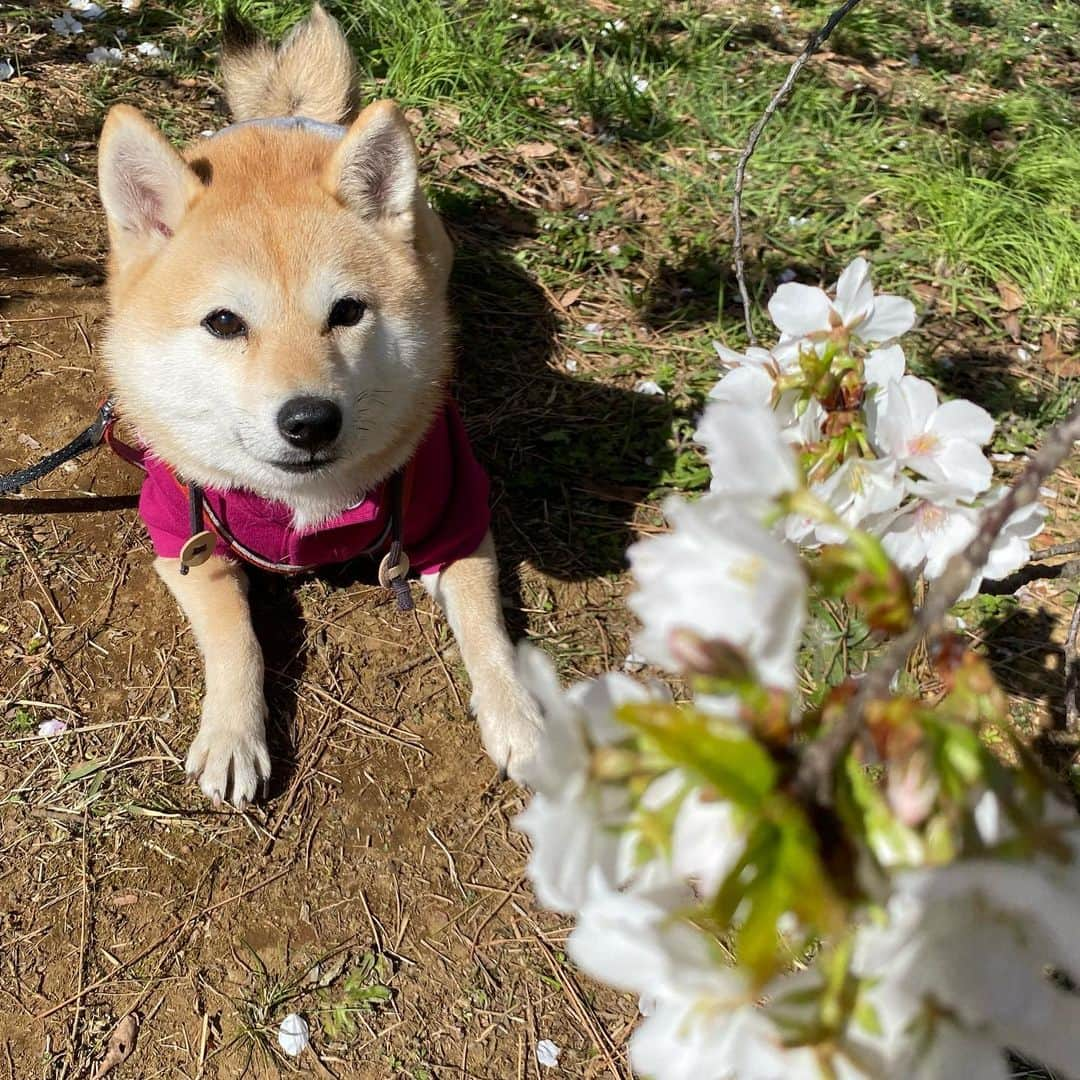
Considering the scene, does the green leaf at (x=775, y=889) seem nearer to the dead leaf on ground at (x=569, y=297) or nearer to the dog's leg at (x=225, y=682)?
the dog's leg at (x=225, y=682)

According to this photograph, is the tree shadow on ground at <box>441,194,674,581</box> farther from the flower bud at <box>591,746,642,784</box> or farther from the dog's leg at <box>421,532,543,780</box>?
the flower bud at <box>591,746,642,784</box>

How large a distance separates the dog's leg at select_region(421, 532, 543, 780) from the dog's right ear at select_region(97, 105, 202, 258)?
1149 mm

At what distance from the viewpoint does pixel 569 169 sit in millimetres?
4070

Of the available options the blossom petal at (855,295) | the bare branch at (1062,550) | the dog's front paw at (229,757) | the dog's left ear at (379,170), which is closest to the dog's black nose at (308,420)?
the dog's left ear at (379,170)

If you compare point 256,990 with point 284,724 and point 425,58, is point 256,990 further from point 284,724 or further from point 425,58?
point 425,58

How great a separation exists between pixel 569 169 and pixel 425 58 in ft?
2.87

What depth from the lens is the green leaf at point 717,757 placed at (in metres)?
0.55

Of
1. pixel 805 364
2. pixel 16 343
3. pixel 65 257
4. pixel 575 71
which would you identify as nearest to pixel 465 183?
pixel 575 71

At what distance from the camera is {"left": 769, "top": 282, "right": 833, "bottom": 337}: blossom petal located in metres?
1.23

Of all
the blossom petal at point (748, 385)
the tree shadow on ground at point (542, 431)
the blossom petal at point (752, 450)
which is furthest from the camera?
the tree shadow on ground at point (542, 431)

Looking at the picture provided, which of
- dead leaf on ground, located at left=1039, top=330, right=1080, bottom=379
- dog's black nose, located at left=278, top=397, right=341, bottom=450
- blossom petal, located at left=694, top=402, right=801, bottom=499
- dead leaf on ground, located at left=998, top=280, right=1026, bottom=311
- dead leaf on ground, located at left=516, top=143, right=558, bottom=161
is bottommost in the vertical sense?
dead leaf on ground, located at left=516, top=143, right=558, bottom=161

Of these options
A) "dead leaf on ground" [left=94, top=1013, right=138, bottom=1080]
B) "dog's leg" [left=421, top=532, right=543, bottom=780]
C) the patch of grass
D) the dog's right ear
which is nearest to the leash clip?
"dog's leg" [left=421, top=532, right=543, bottom=780]

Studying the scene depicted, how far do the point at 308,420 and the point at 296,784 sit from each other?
95 centimetres

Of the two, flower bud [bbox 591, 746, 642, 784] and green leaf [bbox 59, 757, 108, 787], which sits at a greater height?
flower bud [bbox 591, 746, 642, 784]
